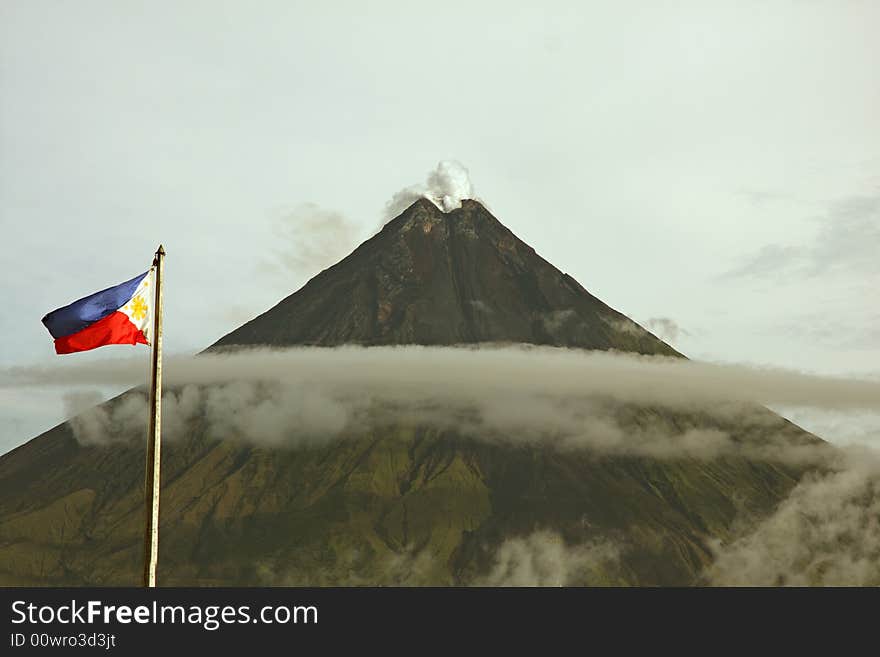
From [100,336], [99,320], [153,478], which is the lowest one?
[153,478]

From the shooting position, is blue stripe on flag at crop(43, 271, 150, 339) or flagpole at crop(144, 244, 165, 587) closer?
flagpole at crop(144, 244, 165, 587)

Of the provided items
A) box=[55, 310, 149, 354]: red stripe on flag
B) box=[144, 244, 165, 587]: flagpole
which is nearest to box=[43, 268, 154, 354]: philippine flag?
box=[55, 310, 149, 354]: red stripe on flag

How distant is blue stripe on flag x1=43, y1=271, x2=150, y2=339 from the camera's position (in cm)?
4094

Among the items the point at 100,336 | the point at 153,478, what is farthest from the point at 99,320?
the point at 153,478

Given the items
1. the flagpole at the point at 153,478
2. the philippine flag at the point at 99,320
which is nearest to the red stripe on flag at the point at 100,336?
the philippine flag at the point at 99,320

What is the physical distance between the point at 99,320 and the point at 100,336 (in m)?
0.58

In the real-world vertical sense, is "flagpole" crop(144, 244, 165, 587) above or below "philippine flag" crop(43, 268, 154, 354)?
below

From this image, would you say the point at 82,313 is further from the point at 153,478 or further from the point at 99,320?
the point at 153,478

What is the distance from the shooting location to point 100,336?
41312 millimetres

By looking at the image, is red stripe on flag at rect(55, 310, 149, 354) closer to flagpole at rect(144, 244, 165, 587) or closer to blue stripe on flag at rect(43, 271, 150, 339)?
blue stripe on flag at rect(43, 271, 150, 339)
